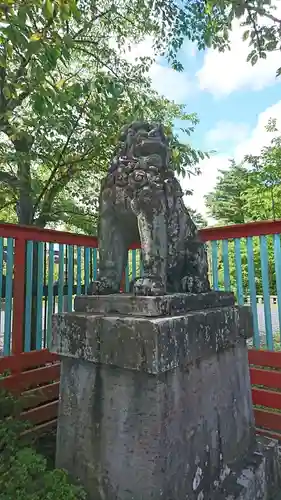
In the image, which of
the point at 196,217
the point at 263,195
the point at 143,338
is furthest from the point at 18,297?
the point at 263,195

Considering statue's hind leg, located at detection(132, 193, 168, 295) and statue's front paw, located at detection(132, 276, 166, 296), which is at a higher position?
statue's hind leg, located at detection(132, 193, 168, 295)

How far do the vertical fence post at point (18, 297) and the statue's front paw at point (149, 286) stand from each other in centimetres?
143

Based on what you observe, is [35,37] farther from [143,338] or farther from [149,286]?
[143,338]

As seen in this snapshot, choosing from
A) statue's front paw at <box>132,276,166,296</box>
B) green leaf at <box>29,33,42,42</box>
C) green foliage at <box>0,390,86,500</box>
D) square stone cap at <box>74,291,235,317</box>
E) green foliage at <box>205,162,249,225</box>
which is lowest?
green foliage at <box>0,390,86,500</box>

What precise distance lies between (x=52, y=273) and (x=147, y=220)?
1.65 m

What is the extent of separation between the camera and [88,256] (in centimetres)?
355

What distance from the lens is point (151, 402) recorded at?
149 cm

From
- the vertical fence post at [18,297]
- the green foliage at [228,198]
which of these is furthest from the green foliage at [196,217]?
the green foliage at [228,198]

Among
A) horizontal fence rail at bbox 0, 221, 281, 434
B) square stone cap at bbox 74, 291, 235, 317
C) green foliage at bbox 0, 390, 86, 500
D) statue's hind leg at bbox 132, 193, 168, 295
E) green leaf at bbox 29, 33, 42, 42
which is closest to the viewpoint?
green foliage at bbox 0, 390, 86, 500

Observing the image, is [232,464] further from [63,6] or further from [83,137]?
[83,137]

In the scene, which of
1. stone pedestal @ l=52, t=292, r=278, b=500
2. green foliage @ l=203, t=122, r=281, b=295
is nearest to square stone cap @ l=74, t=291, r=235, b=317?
stone pedestal @ l=52, t=292, r=278, b=500

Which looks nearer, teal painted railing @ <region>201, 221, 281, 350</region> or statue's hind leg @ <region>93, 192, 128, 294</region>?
statue's hind leg @ <region>93, 192, 128, 294</region>

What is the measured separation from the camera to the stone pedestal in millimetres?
1489

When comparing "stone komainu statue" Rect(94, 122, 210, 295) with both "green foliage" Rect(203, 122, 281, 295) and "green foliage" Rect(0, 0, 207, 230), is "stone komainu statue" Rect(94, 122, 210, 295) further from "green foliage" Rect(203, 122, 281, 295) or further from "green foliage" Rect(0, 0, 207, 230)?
"green foliage" Rect(203, 122, 281, 295)
